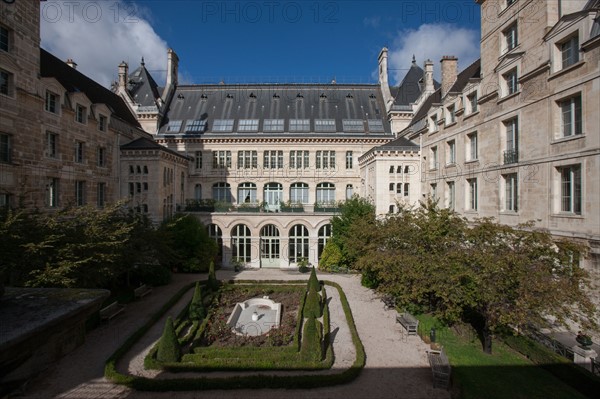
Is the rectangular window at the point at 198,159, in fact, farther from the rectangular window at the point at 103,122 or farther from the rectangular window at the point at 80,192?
the rectangular window at the point at 80,192

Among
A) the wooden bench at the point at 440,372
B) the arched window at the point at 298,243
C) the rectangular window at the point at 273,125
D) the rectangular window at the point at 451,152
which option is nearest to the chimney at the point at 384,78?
the rectangular window at the point at 273,125

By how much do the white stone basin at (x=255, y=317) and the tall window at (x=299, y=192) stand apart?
52.2 feet

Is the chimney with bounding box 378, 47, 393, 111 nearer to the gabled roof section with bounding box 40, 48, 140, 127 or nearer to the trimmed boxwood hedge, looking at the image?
the gabled roof section with bounding box 40, 48, 140, 127

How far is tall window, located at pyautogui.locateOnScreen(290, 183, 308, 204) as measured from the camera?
34.9 metres

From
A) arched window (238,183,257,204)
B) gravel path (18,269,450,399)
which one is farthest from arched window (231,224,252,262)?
gravel path (18,269,450,399)

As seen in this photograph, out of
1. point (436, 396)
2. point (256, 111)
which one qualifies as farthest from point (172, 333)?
point (256, 111)

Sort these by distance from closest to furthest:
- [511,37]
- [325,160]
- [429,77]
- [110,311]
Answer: [110,311]
[511,37]
[429,77]
[325,160]

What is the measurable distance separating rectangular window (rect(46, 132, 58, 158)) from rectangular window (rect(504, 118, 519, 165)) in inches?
1101

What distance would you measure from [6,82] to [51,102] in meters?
3.39

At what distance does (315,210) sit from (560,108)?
20.1 meters

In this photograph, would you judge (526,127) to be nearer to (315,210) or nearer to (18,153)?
(315,210)

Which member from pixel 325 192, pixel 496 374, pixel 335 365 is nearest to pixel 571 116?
pixel 496 374

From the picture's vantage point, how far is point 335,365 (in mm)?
12734

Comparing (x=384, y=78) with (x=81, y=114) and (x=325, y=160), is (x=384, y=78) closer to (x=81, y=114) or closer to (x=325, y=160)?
(x=325, y=160)
